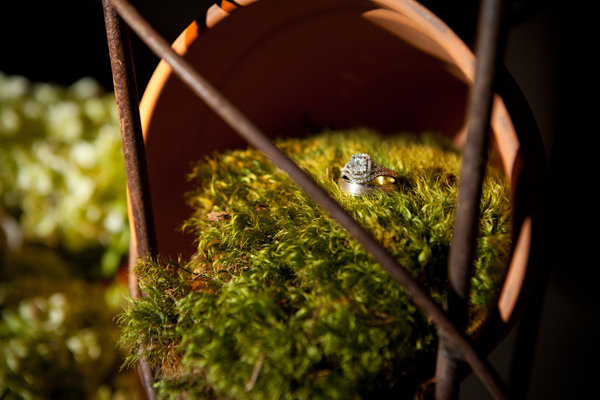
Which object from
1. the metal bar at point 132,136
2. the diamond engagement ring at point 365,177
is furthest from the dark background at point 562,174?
the metal bar at point 132,136

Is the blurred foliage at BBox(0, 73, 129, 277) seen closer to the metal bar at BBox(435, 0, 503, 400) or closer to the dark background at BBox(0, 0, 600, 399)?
the dark background at BBox(0, 0, 600, 399)

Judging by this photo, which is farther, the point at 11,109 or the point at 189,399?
the point at 11,109

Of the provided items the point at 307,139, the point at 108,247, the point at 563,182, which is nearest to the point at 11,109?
the point at 108,247

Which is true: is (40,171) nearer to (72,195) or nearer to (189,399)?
(72,195)

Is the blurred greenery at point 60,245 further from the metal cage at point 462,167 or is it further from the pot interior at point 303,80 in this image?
the metal cage at point 462,167

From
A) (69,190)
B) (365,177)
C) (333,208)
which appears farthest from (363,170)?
(69,190)

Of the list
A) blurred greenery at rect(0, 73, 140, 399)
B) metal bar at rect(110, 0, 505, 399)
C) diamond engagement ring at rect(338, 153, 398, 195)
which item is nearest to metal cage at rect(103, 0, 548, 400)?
metal bar at rect(110, 0, 505, 399)
